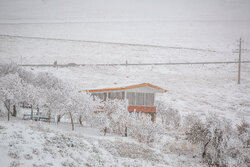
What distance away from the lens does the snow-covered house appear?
1316 inches

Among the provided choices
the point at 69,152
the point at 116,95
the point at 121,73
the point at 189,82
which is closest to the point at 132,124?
the point at 116,95

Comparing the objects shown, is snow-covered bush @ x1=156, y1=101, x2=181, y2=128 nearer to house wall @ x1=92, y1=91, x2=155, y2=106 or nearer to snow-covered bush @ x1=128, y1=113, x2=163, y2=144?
house wall @ x1=92, y1=91, x2=155, y2=106

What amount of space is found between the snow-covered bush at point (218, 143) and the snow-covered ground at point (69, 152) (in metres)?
1.53

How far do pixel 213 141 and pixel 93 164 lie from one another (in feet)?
41.8

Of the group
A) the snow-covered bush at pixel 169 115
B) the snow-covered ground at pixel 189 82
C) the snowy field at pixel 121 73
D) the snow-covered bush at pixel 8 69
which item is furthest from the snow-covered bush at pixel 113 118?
the snow-covered bush at pixel 8 69

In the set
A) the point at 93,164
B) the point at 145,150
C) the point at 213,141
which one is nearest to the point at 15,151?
the point at 93,164

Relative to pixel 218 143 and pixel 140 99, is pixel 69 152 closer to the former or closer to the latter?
pixel 218 143

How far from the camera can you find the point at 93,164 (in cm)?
1438

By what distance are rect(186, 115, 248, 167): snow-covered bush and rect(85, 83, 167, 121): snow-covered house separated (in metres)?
10.9

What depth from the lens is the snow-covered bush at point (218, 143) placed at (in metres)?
20.4

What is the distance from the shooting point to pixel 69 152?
1488 centimetres

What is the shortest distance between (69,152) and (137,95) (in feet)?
65.7

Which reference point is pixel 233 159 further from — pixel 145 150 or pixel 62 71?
pixel 62 71

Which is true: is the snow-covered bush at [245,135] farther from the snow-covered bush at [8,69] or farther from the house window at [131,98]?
the snow-covered bush at [8,69]
